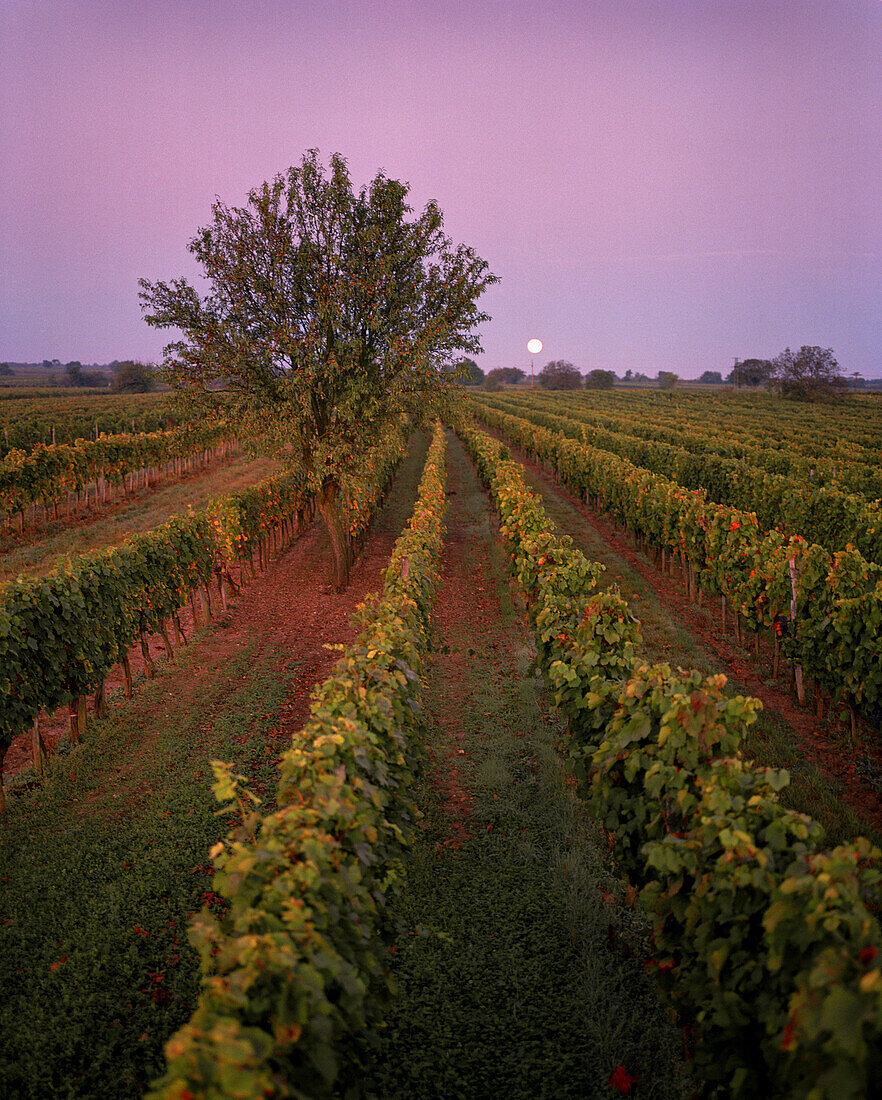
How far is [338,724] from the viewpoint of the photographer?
15.8ft

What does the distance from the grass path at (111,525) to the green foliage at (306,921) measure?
12.0 metres

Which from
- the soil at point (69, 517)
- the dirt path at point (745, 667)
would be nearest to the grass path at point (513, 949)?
the dirt path at point (745, 667)

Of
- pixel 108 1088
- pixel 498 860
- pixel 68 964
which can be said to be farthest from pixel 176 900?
pixel 498 860

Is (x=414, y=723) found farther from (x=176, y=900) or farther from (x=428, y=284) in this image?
(x=428, y=284)

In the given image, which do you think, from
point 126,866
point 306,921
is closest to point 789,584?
point 306,921

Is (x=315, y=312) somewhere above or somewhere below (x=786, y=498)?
above

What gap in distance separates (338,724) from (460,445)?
1701 inches

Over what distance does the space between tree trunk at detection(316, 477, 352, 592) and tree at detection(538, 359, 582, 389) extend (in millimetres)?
157384

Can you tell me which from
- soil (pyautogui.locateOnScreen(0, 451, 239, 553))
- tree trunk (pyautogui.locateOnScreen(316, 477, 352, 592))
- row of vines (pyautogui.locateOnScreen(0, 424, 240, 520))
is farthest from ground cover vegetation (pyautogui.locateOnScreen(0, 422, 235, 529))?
tree trunk (pyautogui.locateOnScreen(316, 477, 352, 592))

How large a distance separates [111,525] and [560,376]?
157 meters

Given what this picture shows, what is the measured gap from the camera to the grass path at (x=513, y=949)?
4.31m

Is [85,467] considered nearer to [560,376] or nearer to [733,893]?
[733,893]

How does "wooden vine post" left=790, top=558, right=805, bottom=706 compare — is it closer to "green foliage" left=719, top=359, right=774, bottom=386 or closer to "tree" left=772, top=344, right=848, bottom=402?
"tree" left=772, top=344, right=848, bottom=402

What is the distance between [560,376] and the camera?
166000 mm
